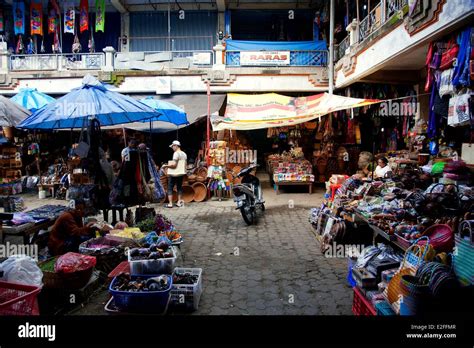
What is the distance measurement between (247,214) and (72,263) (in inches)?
171

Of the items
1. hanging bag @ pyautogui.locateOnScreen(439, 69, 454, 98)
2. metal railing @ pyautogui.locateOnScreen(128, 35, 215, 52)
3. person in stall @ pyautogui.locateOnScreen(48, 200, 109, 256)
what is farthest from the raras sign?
person in stall @ pyautogui.locateOnScreen(48, 200, 109, 256)

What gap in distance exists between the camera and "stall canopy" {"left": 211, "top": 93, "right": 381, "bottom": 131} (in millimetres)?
8830

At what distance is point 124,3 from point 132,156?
37.5 ft

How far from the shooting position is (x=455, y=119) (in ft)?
17.4

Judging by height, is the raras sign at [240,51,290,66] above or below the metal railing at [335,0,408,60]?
above

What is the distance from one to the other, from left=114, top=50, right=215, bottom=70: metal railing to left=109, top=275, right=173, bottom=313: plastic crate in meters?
11.2

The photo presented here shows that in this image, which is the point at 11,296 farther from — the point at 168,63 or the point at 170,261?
the point at 168,63

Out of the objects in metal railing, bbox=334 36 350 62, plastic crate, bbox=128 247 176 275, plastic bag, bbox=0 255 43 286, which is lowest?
plastic crate, bbox=128 247 176 275

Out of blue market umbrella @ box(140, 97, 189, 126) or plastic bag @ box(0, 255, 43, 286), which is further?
blue market umbrella @ box(140, 97, 189, 126)

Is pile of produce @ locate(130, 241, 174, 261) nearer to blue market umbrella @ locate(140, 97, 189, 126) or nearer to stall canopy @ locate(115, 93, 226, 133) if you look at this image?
blue market umbrella @ locate(140, 97, 189, 126)

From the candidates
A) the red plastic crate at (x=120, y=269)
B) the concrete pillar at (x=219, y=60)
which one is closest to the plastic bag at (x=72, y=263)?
the red plastic crate at (x=120, y=269)

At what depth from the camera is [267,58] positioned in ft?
43.2

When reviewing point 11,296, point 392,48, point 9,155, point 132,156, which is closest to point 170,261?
point 11,296

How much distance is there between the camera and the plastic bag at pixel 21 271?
10.7ft
